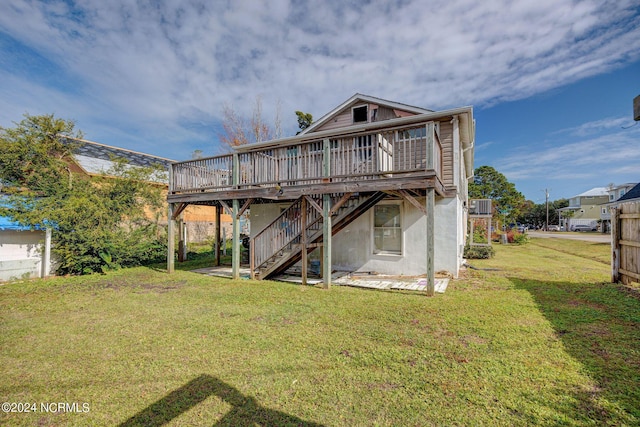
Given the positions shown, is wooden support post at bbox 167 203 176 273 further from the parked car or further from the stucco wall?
the parked car

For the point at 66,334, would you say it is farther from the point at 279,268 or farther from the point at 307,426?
the point at 279,268

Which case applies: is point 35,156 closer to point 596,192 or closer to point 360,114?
point 360,114

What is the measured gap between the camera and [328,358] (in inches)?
134

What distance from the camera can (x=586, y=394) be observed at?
263cm

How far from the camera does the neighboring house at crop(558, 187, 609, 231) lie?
47.6m

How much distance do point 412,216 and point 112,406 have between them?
7.81 metres

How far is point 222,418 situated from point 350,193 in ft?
16.7

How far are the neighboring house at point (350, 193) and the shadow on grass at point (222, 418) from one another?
14.7ft

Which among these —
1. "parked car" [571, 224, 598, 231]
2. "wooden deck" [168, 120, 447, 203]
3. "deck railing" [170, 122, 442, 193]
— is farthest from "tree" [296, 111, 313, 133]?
"parked car" [571, 224, 598, 231]

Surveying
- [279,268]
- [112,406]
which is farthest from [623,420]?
[279,268]

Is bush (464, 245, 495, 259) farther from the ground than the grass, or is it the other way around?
bush (464, 245, 495, 259)

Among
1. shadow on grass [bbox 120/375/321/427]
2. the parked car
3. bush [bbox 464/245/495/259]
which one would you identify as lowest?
shadow on grass [bbox 120/375/321/427]

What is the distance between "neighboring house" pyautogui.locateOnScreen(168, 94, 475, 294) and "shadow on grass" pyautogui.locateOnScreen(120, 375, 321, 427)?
4487mm

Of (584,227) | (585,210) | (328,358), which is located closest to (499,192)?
(584,227)
